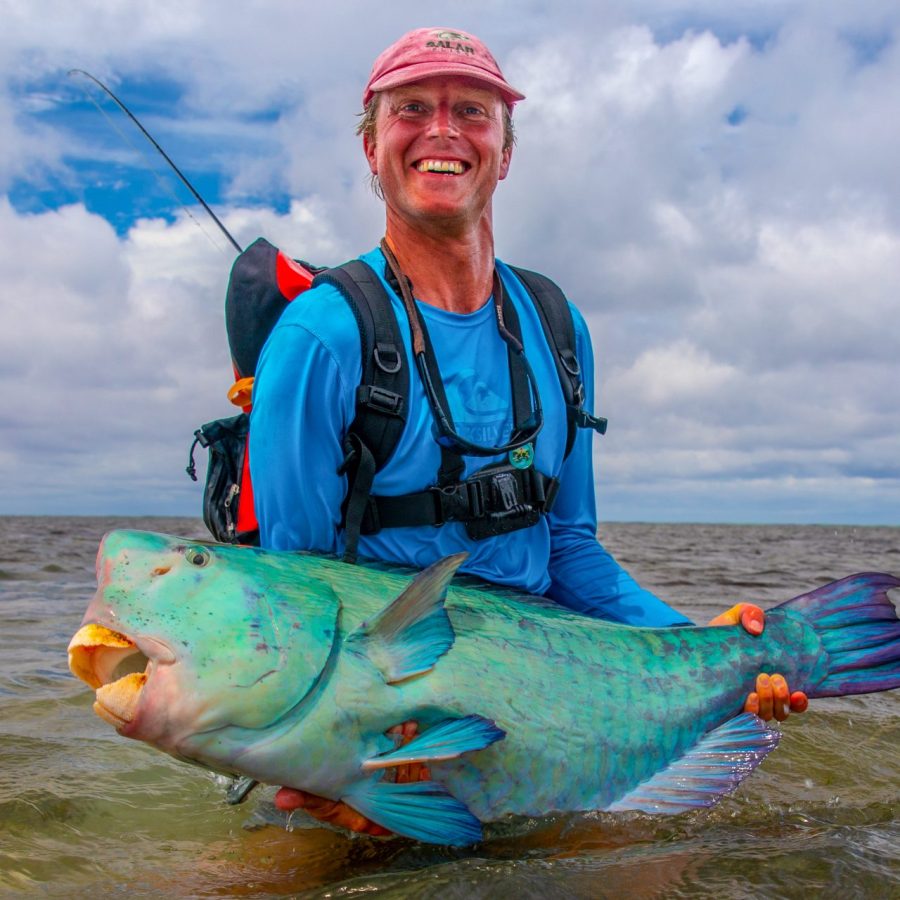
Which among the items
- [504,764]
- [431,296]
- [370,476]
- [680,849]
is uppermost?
[431,296]

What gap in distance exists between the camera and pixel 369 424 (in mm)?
3420

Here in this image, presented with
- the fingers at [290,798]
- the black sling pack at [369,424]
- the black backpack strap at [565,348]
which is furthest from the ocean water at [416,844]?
the black backpack strap at [565,348]

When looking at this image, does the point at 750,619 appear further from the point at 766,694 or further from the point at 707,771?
the point at 707,771

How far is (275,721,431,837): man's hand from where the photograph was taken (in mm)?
2721

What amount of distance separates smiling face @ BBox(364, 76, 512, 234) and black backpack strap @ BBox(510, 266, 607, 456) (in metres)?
0.46

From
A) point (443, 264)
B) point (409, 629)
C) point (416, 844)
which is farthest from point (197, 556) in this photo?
point (443, 264)

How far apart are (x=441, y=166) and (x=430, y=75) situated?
1.05 ft

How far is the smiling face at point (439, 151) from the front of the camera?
3.71m

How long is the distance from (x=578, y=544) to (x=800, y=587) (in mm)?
10481

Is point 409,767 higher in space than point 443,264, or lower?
lower

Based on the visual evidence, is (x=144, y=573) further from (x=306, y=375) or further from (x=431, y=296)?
(x=431, y=296)

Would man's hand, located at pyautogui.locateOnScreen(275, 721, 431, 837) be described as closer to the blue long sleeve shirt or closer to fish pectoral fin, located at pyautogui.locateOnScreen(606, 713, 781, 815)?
fish pectoral fin, located at pyautogui.locateOnScreen(606, 713, 781, 815)

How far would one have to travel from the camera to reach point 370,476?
11.1 ft

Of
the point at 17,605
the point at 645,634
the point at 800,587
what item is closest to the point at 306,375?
the point at 645,634
